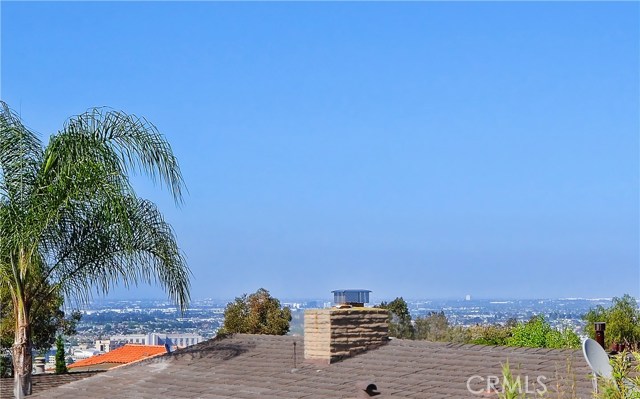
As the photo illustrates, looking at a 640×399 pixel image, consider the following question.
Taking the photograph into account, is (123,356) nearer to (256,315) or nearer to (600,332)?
(256,315)

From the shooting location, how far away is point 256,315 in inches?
1823

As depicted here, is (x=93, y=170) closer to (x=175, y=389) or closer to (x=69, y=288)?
(x=69, y=288)

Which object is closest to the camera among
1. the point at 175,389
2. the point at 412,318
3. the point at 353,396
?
the point at 353,396

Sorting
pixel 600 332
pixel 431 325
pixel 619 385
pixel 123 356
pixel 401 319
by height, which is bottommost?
pixel 123 356

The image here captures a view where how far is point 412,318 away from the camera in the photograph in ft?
200

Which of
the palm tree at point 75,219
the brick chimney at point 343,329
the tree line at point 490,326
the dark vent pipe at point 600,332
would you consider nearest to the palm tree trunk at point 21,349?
the palm tree at point 75,219

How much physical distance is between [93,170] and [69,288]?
2.58 meters

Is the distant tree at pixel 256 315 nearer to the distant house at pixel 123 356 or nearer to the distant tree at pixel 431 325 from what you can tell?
the distant house at pixel 123 356

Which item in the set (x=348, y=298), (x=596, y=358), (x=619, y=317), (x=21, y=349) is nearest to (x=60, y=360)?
(x=21, y=349)

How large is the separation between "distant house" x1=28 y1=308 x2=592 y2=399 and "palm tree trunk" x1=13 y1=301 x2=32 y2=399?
427mm

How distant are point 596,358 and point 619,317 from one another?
145 ft

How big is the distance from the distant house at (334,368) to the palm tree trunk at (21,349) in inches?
16.8

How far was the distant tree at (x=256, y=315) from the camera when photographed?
45969 mm

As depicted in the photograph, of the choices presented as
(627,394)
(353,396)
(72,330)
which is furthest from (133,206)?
(72,330)
